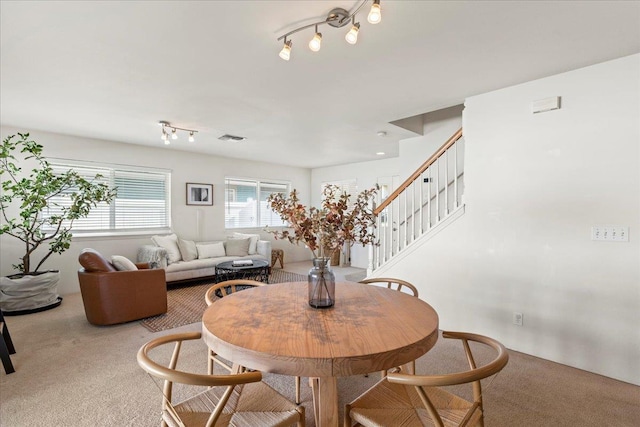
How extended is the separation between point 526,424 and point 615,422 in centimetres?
55

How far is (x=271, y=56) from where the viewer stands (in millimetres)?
2301

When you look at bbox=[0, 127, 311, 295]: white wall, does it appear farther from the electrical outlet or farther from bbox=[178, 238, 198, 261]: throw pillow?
the electrical outlet

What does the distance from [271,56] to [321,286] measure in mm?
1727

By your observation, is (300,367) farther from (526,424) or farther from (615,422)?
(615,422)

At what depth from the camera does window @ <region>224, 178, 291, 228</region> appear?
666cm

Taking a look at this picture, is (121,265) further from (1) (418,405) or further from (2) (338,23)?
(1) (418,405)

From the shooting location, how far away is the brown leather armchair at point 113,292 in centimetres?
327

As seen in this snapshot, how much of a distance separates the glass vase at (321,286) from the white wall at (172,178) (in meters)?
4.74

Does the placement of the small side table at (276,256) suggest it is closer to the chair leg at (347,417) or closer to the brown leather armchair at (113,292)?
the brown leather armchair at (113,292)

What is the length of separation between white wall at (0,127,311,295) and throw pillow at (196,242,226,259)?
46cm

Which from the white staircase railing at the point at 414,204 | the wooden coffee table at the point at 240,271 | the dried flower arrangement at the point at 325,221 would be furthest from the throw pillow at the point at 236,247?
the dried flower arrangement at the point at 325,221

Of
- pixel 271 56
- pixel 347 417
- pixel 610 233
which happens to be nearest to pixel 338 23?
pixel 271 56

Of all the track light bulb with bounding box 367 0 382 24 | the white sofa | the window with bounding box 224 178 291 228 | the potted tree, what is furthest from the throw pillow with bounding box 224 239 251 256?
the track light bulb with bounding box 367 0 382 24

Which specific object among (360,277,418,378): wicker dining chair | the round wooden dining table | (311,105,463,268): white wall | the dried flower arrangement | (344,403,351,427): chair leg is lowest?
(344,403,351,427): chair leg
